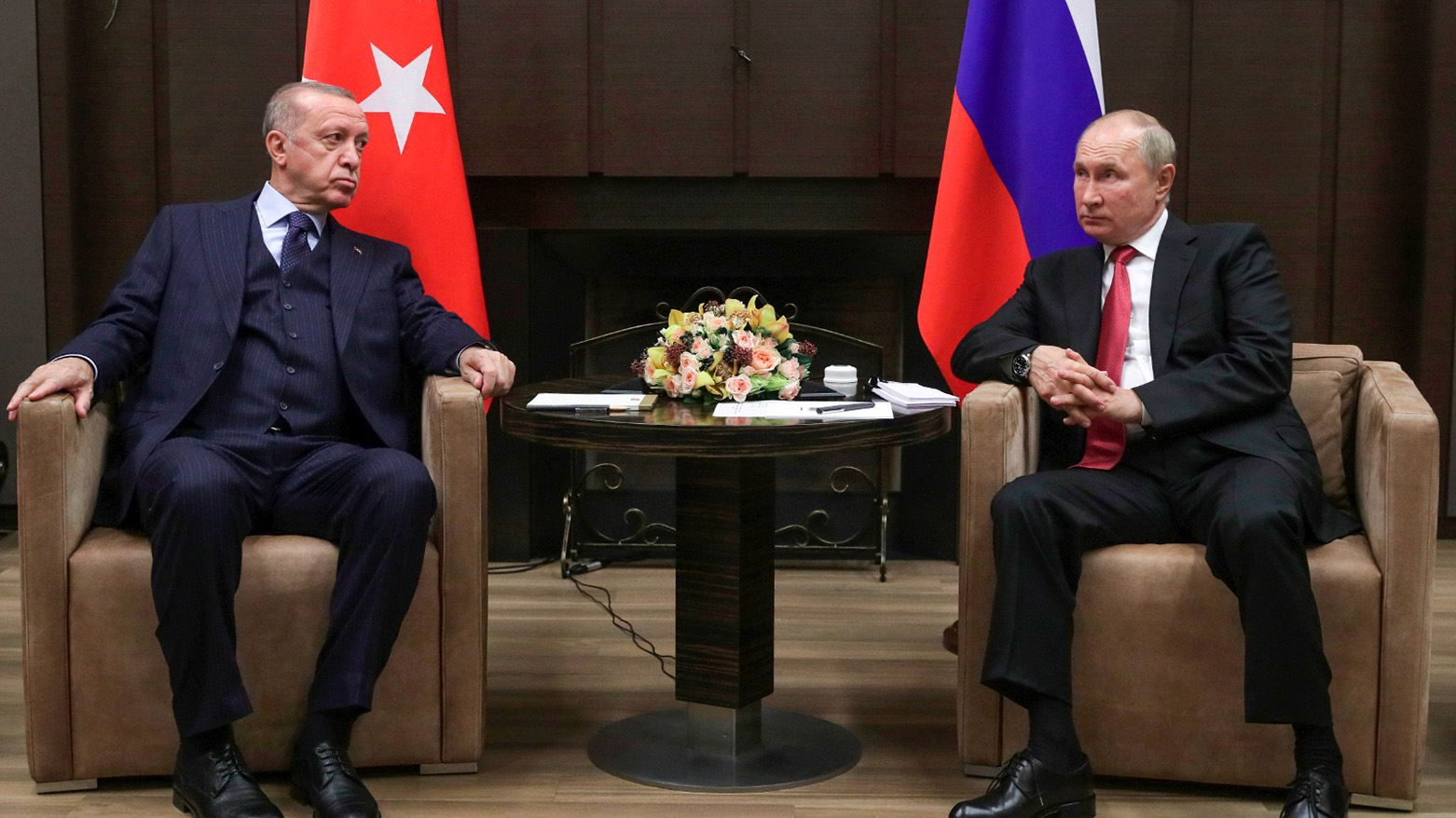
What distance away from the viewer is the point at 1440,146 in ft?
13.6

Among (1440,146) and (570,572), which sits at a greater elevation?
(1440,146)

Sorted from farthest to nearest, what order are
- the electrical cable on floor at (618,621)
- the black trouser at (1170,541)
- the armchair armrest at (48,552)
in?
the electrical cable on floor at (618,621) → the armchair armrest at (48,552) → the black trouser at (1170,541)

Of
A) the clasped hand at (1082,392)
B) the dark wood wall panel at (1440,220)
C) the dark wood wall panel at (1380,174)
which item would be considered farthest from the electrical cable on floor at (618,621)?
the dark wood wall panel at (1440,220)

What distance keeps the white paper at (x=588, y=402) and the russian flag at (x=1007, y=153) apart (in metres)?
0.94

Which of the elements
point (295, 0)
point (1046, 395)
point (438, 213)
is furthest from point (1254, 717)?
point (295, 0)

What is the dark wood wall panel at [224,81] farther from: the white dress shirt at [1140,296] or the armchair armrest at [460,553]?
the white dress shirt at [1140,296]

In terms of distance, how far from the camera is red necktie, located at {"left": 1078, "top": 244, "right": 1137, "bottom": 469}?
2.54m

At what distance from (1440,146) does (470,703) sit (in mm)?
3376

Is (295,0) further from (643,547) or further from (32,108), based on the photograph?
(643,547)

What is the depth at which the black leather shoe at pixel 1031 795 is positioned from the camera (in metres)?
2.18

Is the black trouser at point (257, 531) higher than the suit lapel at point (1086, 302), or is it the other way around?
the suit lapel at point (1086, 302)

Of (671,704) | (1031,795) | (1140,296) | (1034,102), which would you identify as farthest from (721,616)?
(1034,102)

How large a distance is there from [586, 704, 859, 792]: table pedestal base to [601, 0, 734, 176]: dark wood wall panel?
1.88 m

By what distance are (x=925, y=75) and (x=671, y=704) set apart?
2029mm
